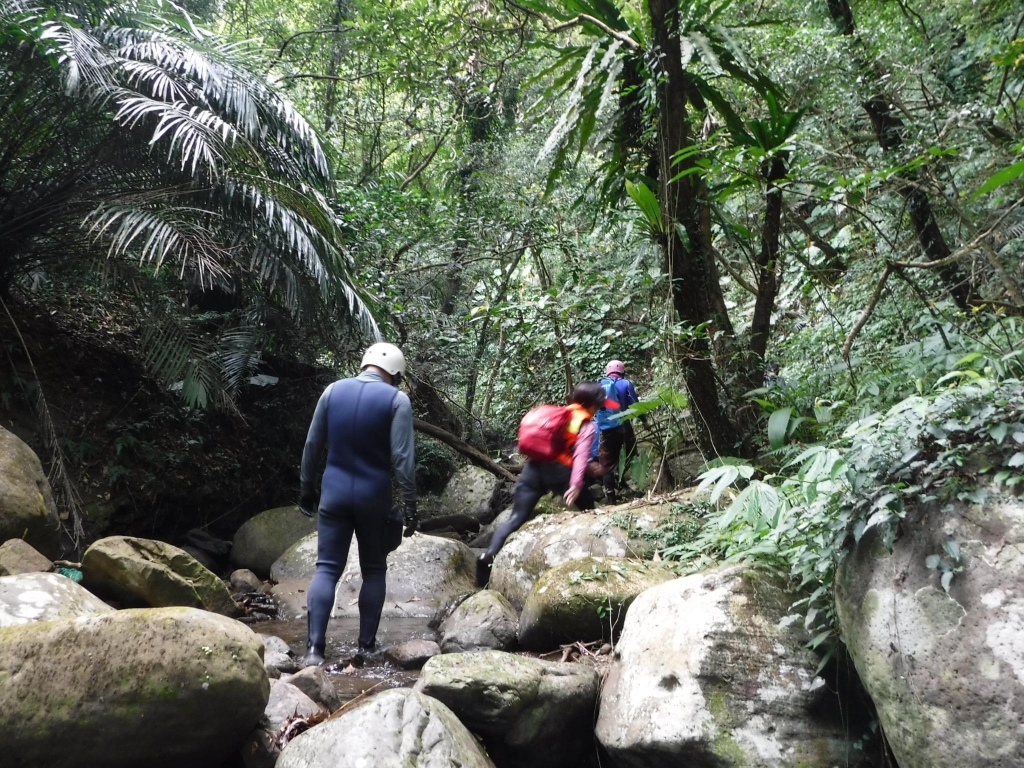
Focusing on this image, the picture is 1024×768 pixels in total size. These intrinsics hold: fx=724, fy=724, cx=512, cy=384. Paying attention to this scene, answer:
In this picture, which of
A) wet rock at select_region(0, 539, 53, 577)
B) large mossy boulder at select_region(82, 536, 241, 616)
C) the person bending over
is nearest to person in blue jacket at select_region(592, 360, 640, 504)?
the person bending over

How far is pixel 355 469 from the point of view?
4375mm

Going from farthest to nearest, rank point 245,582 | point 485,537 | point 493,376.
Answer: point 493,376
point 485,537
point 245,582

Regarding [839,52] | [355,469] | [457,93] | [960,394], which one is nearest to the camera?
[960,394]

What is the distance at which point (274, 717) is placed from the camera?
10.3 feet

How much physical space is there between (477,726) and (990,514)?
85.5 inches

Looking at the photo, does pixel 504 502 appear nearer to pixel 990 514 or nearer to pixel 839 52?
pixel 839 52

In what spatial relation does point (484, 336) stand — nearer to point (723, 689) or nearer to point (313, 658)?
point (313, 658)

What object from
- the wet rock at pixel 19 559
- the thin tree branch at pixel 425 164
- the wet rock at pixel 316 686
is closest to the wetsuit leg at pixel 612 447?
the wet rock at pixel 316 686

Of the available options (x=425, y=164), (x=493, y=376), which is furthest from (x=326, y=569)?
(x=425, y=164)

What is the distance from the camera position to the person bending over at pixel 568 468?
5703mm

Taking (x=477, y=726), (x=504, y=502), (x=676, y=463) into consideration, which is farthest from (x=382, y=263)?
(x=477, y=726)

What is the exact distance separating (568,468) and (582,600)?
5.87ft

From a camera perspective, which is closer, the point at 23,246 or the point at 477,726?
the point at 477,726

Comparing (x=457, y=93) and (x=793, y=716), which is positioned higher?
(x=457, y=93)
